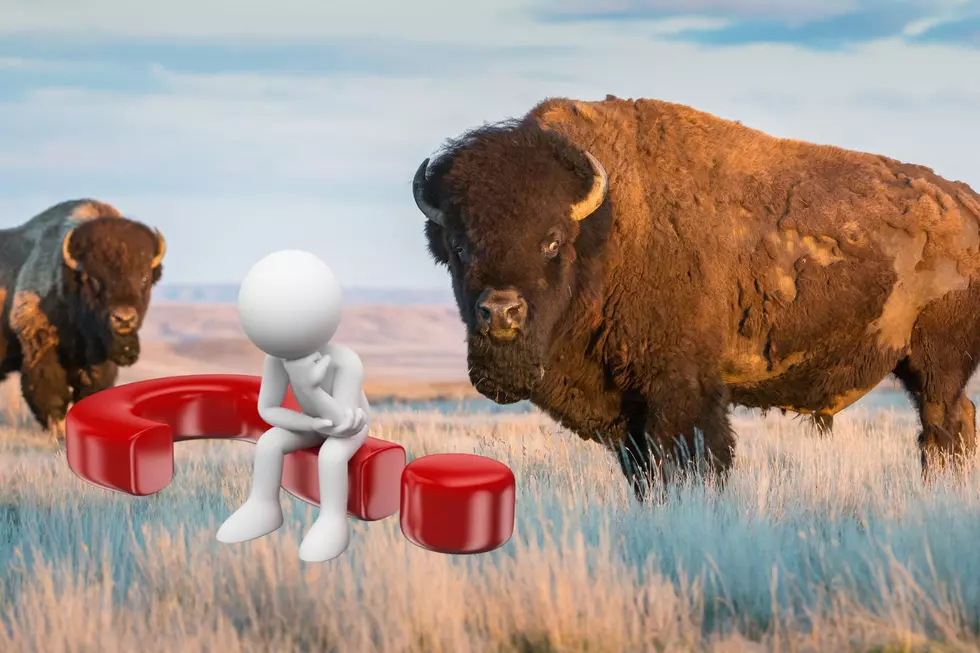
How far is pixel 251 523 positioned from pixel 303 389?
28.2 inches

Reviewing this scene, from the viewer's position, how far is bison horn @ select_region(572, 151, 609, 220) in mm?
5988

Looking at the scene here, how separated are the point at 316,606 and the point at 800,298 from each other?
4.10m

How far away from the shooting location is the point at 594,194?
6023 mm

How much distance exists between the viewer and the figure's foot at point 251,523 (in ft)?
15.5

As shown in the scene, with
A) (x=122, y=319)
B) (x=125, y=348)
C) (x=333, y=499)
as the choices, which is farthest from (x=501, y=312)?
(x=125, y=348)

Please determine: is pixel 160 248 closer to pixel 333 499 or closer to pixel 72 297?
pixel 72 297

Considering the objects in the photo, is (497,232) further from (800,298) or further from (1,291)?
(1,291)

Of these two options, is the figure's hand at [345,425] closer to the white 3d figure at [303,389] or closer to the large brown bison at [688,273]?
the white 3d figure at [303,389]

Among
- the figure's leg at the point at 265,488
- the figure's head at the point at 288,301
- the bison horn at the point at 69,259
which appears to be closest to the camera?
the figure's head at the point at 288,301

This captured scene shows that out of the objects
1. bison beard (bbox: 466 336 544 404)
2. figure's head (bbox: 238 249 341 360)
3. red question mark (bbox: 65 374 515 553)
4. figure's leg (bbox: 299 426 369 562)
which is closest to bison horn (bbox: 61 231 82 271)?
red question mark (bbox: 65 374 515 553)

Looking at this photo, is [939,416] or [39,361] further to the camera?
[39,361]

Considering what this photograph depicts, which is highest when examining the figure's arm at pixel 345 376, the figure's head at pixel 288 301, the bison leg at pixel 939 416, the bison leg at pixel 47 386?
the figure's head at pixel 288 301

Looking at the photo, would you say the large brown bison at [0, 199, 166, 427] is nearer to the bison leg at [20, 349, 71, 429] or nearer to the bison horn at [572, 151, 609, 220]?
the bison leg at [20, 349, 71, 429]

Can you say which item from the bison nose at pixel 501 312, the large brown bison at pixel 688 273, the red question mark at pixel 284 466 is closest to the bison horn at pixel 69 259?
the red question mark at pixel 284 466
